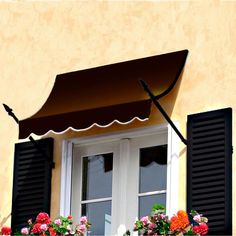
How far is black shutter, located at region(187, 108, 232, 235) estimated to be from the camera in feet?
46.6

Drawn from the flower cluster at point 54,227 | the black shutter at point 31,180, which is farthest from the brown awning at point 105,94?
the flower cluster at point 54,227

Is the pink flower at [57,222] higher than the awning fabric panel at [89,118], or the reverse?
the awning fabric panel at [89,118]

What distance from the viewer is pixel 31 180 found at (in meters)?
15.7

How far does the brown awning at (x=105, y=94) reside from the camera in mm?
14859

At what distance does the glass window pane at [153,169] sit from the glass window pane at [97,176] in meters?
0.37

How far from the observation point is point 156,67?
1506 centimetres

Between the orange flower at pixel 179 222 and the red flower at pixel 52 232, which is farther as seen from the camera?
the red flower at pixel 52 232

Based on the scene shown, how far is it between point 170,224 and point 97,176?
1.77 meters

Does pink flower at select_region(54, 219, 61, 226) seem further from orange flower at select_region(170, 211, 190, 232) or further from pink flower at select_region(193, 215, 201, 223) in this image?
pink flower at select_region(193, 215, 201, 223)

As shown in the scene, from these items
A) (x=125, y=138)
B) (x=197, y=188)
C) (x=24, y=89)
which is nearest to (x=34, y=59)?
(x=24, y=89)

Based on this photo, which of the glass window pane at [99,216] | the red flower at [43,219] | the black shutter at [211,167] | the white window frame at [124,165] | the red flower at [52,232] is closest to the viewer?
the black shutter at [211,167]

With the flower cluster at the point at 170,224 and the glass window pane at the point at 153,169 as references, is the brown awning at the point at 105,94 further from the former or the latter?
the flower cluster at the point at 170,224

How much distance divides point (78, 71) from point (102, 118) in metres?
0.95

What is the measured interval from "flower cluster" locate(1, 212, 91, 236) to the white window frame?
1.78ft
